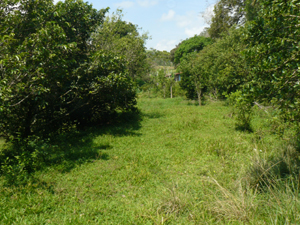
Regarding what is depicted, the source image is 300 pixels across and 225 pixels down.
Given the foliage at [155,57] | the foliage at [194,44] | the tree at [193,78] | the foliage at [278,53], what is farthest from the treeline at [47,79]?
the foliage at [194,44]

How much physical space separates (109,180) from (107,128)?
15.8ft

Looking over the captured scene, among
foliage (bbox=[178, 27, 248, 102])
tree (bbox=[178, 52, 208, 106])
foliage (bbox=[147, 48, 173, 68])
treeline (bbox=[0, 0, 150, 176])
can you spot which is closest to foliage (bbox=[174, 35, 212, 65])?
foliage (bbox=[147, 48, 173, 68])

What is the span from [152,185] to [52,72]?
160 inches

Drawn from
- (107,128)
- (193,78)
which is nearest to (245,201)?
(107,128)

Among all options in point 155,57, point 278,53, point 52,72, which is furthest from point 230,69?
point 155,57

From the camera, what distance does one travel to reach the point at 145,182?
4.86 meters

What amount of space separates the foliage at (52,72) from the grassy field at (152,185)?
123 centimetres

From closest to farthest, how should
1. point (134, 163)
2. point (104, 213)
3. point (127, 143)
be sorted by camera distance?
point (104, 213) < point (134, 163) < point (127, 143)

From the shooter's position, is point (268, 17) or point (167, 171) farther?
point (167, 171)

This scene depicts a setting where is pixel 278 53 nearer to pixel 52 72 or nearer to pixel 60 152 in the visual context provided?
pixel 52 72

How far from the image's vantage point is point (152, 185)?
4734 mm

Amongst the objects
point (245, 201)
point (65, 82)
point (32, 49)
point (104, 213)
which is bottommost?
point (104, 213)

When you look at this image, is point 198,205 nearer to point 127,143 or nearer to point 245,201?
point 245,201

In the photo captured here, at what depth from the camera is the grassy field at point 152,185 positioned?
3404 mm
